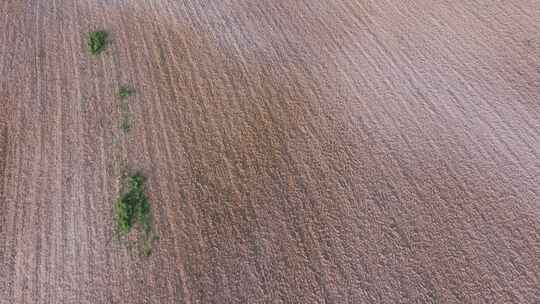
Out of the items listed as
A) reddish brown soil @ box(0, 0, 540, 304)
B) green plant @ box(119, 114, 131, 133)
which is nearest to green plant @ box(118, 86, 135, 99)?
reddish brown soil @ box(0, 0, 540, 304)

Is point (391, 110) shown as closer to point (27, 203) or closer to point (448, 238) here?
point (448, 238)

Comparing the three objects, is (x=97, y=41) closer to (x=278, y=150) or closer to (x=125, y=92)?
(x=125, y=92)

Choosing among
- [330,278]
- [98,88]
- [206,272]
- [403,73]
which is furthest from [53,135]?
[403,73]

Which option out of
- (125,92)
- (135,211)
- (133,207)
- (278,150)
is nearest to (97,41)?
(125,92)

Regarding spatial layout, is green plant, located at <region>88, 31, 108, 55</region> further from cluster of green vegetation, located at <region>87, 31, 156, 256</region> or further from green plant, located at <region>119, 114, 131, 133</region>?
cluster of green vegetation, located at <region>87, 31, 156, 256</region>

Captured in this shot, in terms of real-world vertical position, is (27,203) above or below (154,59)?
below

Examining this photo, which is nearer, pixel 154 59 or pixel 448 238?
pixel 448 238
